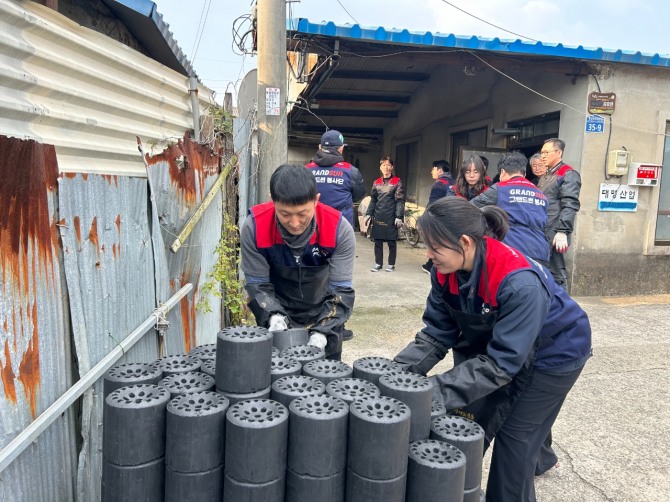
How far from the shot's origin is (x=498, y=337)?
1.96 m

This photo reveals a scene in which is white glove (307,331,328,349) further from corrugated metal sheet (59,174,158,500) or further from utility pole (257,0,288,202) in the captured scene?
utility pole (257,0,288,202)

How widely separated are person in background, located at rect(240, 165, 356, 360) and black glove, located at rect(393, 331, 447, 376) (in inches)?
19.9

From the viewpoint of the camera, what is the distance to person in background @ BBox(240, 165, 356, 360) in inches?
110

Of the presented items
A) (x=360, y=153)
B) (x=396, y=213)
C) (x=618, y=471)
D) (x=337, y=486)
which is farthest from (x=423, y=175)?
(x=337, y=486)

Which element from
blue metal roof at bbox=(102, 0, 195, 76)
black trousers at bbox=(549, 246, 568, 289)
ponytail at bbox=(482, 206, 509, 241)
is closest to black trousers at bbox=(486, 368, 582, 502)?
ponytail at bbox=(482, 206, 509, 241)

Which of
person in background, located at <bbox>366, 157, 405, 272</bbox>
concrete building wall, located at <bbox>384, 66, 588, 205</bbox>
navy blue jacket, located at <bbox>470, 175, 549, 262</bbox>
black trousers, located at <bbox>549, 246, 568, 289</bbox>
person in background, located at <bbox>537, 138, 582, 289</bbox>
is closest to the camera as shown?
navy blue jacket, located at <bbox>470, 175, 549, 262</bbox>

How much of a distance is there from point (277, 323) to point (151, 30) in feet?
9.26

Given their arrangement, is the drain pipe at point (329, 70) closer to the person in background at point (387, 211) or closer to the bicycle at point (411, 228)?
the person in background at point (387, 211)

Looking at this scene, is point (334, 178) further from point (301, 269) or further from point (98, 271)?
point (98, 271)

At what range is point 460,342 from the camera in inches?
96.3

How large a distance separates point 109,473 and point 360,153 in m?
15.8

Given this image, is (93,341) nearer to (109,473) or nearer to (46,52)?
(109,473)

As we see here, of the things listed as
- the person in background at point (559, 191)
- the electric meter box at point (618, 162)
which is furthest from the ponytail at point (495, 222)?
the electric meter box at point (618, 162)

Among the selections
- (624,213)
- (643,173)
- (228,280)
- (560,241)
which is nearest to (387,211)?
(560,241)
